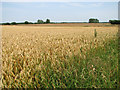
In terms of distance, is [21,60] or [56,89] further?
[21,60]

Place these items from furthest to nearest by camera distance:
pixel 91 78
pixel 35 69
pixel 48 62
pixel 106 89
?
pixel 48 62 < pixel 35 69 < pixel 91 78 < pixel 106 89

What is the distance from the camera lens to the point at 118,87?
199cm

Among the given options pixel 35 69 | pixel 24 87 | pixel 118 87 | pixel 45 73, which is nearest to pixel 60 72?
pixel 45 73

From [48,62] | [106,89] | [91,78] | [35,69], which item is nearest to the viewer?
[106,89]

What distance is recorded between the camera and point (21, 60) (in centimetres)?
271

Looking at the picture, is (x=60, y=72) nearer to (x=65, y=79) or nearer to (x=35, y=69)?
(x=65, y=79)

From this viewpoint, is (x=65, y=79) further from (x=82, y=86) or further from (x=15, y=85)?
(x=15, y=85)

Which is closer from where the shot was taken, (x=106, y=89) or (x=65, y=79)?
(x=106, y=89)

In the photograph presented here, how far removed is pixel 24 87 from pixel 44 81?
→ 32cm

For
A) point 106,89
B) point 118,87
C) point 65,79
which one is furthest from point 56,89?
point 118,87

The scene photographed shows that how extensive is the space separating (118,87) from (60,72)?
2.99ft

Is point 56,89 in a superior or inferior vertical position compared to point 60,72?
inferior

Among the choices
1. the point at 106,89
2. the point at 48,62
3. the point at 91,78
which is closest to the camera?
the point at 106,89

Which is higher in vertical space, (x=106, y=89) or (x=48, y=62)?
(x=48, y=62)
